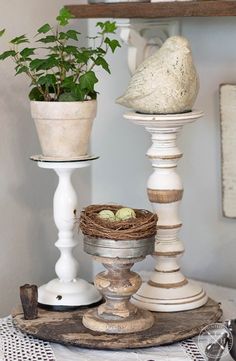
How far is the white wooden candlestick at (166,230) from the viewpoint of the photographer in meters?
1.59

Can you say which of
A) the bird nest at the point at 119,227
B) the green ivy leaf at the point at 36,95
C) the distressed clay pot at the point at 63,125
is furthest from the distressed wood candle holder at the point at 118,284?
the green ivy leaf at the point at 36,95

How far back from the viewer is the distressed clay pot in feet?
5.12

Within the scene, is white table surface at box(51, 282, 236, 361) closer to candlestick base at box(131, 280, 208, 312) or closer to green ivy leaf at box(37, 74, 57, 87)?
candlestick base at box(131, 280, 208, 312)

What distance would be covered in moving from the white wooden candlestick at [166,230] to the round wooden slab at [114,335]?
3 centimetres

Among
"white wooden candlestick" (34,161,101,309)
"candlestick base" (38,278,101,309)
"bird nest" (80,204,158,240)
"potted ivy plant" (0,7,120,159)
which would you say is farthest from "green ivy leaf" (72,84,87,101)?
"candlestick base" (38,278,101,309)

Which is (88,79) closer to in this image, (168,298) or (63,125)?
(63,125)

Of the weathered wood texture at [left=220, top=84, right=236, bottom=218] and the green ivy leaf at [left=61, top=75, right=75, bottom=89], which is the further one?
the weathered wood texture at [left=220, top=84, right=236, bottom=218]

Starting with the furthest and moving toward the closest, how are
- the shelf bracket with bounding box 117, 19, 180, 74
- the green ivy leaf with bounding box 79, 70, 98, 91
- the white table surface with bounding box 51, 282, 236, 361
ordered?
1. the shelf bracket with bounding box 117, 19, 180, 74
2. the green ivy leaf with bounding box 79, 70, 98, 91
3. the white table surface with bounding box 51, 282, 236, 361

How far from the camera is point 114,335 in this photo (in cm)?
147

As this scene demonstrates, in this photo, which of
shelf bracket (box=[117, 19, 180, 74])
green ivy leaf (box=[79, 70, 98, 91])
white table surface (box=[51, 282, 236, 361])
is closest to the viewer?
white table surface (box=[51, 282, 236, 361])

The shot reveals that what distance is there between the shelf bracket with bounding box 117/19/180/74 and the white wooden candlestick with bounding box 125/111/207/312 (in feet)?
0.82

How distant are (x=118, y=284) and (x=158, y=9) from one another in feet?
1.70

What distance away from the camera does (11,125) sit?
180 centimetres

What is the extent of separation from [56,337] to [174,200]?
1.13ft
